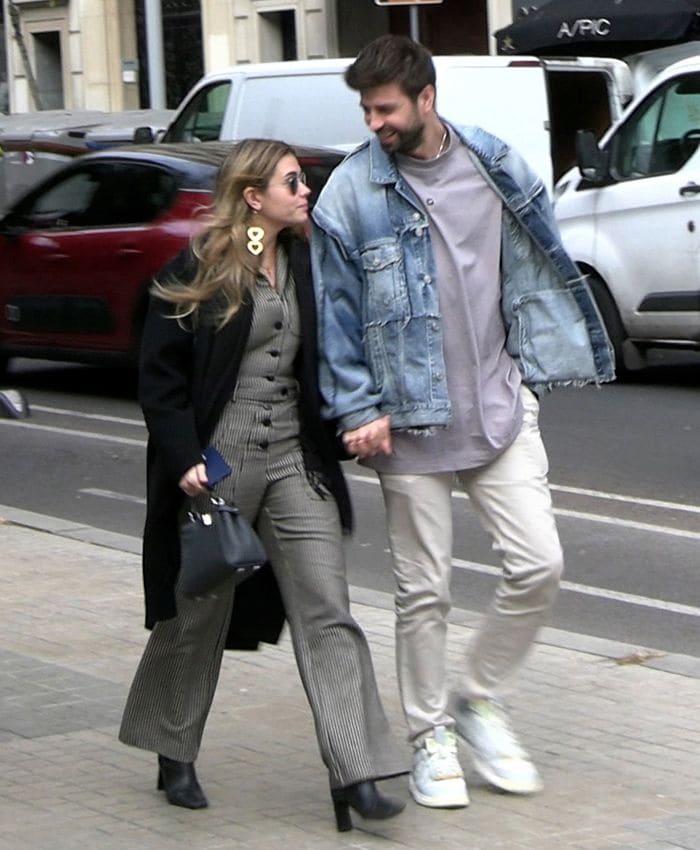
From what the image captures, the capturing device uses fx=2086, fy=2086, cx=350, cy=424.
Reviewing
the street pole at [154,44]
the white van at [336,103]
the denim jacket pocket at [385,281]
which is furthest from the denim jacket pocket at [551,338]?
the street pole at [154,44]

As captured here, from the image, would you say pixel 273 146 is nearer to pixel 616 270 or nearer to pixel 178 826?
pixel 178 826

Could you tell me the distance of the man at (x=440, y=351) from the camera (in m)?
5.14

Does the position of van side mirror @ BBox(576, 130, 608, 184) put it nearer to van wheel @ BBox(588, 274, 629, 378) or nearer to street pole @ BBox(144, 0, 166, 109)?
van wheel @ BBox(588, 274, 629, 378)

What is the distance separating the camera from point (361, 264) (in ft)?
17.0

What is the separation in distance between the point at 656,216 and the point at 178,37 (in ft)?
67.8

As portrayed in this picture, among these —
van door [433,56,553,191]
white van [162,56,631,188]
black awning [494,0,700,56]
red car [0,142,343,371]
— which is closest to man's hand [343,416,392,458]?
red car [0,142,343,371]

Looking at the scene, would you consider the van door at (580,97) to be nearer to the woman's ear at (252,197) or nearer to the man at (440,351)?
the man at (440,351)

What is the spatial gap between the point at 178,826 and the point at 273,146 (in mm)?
1686

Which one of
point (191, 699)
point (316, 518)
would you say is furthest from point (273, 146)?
point (191, 699)

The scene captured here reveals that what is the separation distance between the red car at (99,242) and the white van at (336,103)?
7.74ft

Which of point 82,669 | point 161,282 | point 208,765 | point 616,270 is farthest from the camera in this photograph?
point 616,270

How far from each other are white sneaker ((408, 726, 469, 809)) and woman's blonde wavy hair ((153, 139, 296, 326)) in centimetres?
119

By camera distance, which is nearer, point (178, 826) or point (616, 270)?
point (178, 826)

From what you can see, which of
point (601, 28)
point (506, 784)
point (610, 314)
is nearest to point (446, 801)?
point (506, 784)
